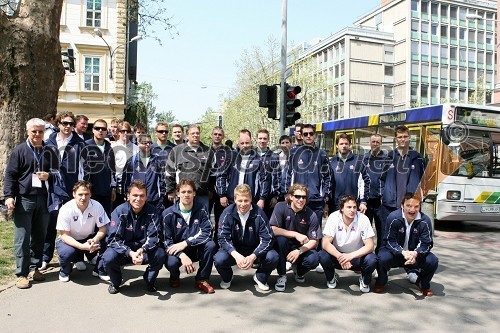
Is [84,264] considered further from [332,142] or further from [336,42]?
[336,42]

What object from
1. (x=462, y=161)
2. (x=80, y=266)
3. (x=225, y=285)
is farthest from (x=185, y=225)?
(x=462, y=161)

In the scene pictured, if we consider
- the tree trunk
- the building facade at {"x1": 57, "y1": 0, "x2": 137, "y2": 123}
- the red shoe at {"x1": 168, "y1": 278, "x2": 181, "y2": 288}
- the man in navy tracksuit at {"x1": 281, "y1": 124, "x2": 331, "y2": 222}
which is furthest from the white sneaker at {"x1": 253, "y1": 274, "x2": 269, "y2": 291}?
the building facade at {"x1": 57, "y1": 0, "x2": 137, "y2": 123}

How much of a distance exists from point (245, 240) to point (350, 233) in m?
1.27

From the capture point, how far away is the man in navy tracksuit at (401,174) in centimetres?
665

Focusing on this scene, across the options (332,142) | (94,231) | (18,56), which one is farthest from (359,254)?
(332,142)

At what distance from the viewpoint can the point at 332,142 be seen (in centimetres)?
1410

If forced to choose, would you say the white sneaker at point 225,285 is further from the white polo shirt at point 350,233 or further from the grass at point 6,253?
the grass at point 6,253

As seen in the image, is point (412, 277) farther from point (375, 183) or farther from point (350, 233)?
point (375, 183)

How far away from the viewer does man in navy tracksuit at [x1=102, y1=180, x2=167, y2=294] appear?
5.27 meters

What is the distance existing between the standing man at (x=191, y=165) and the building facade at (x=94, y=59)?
27.3 m

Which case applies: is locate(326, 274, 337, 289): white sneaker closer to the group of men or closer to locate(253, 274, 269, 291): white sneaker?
the group of men

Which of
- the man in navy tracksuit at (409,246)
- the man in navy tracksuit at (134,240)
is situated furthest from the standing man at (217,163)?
the man in navy tracksuit at (409,246)

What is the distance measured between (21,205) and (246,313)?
292 cm

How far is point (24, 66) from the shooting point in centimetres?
878
